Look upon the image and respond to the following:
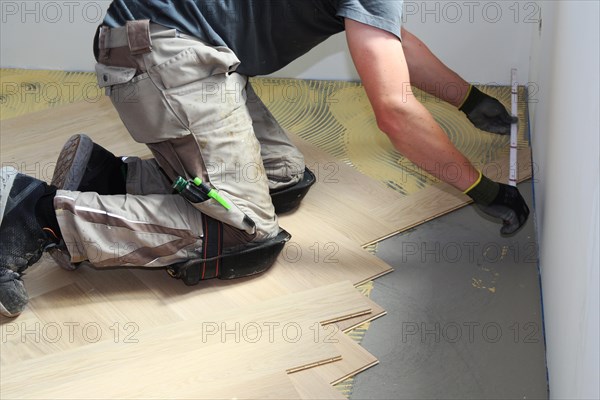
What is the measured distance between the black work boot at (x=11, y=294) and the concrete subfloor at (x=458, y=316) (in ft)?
3.22

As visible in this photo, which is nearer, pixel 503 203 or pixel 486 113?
pixel 503 203

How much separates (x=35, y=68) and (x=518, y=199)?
91.5 inches

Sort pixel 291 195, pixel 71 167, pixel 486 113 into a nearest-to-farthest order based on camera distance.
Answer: pixel 71 167 < pixel 291 195 < pixel 486 113

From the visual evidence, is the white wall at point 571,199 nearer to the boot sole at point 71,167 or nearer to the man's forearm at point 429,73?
the man's forearm at point 429,73

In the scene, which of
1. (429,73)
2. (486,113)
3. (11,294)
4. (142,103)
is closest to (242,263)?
(142,103)

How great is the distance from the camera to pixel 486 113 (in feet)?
9.73

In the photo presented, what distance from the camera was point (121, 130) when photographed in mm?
3275

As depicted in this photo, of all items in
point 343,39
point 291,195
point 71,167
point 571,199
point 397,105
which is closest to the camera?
point 571,199

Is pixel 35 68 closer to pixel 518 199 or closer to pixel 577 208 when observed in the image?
pixel 518 199

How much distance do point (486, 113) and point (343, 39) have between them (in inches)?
31.4

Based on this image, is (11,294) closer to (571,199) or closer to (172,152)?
(172,152)

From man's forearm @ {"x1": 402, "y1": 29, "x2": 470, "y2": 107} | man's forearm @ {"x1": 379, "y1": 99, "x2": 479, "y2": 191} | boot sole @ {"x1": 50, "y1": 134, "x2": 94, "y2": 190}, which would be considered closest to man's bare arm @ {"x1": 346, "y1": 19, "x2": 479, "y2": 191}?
man's forearm @ {"x1": 379, "y1": 99, "x2": 479, "y2": 191}

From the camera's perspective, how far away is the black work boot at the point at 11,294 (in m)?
2.33

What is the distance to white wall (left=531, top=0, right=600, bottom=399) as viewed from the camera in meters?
1.49
